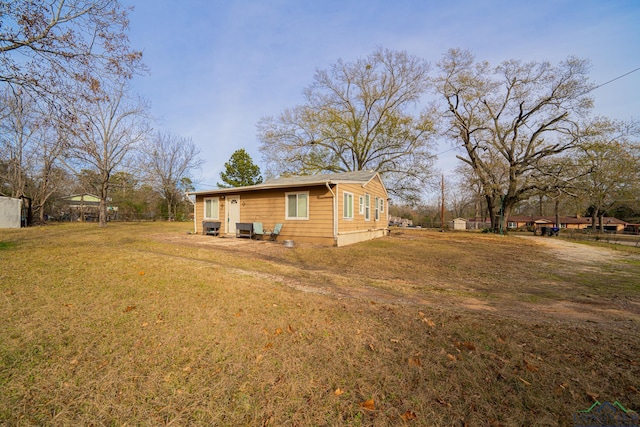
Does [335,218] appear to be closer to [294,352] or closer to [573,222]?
[294,352]

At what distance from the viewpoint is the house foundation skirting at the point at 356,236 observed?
40.9 ft

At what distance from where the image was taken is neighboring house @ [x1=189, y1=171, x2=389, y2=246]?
40.8 feet

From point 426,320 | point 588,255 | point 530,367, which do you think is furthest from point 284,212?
point 588,255

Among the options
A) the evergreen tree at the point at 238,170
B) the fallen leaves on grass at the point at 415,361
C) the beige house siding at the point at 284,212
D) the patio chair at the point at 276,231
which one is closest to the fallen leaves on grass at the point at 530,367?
the fallen leaves on grass at the point at 415,361

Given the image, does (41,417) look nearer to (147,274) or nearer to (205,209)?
(147,274)

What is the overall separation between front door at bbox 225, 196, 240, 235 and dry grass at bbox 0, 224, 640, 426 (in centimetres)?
974

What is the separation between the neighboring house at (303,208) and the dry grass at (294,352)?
7096mm

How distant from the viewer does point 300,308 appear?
13.3 ft

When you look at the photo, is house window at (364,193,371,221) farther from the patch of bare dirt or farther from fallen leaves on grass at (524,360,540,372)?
fallen leaves on grass at (524,360,540,372)

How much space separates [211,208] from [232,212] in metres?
2.00

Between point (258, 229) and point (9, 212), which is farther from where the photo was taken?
point (9, 212)

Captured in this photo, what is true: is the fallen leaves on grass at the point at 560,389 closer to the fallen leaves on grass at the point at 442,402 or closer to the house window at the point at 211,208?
the fallen leaves on grass at the point at 442,402

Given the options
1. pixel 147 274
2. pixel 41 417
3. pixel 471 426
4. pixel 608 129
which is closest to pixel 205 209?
pixel 147 274

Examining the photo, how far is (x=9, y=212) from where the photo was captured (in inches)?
753
